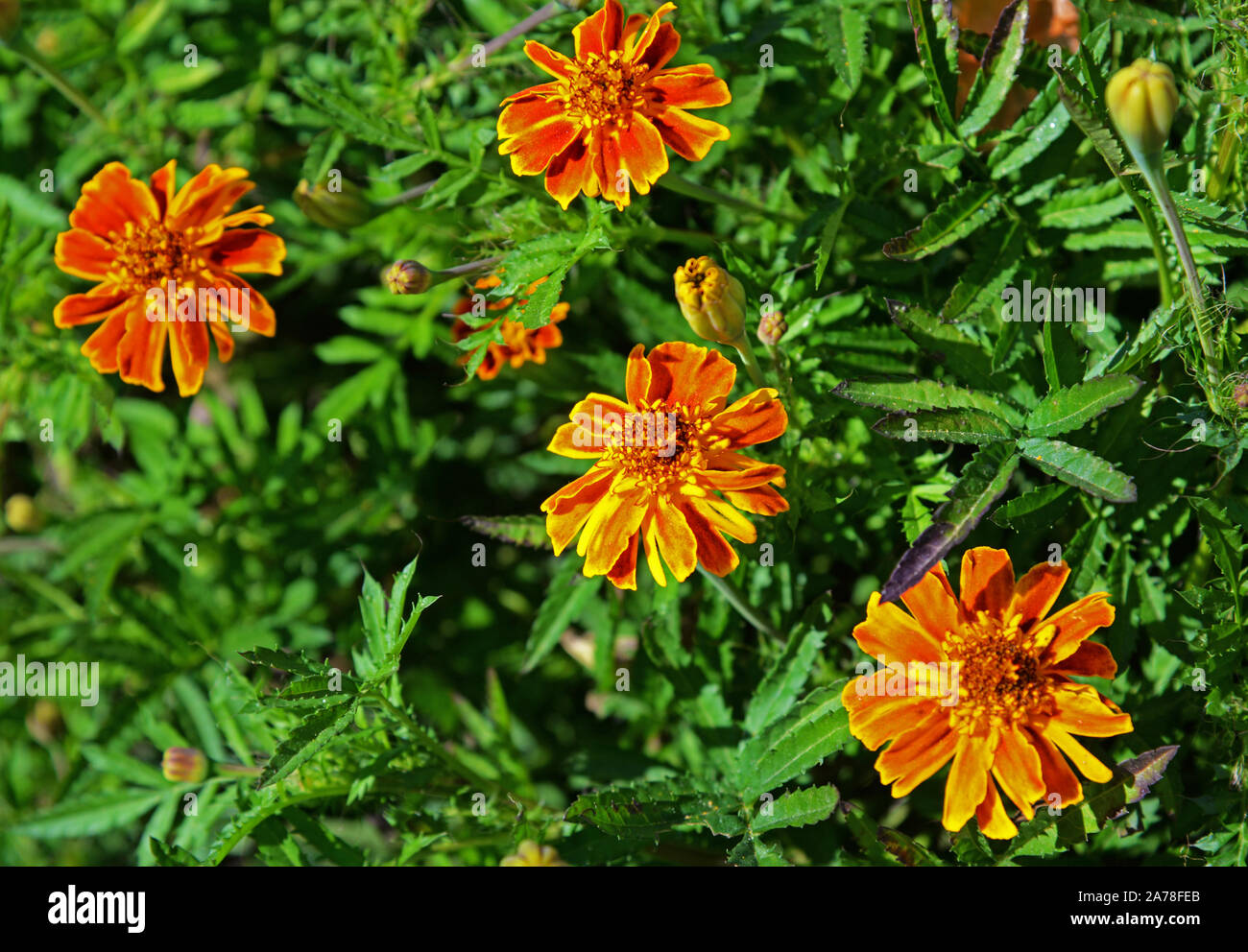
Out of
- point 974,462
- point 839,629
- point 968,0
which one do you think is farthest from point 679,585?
point 968,0

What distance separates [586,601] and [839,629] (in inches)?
16.6

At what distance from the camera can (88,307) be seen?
1.72 m

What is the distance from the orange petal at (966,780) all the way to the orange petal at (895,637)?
0.12m

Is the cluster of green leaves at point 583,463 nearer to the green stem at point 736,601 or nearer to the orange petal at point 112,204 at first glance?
the green stem at point 736,601

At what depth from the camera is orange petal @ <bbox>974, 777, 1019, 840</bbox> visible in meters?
1.31

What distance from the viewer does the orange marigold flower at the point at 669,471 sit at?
1.35 meters

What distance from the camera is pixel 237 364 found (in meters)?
2.53

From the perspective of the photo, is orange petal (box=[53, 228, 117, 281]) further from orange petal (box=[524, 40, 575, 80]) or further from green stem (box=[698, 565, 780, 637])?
green stem (box=[698, 565, 780, 637])

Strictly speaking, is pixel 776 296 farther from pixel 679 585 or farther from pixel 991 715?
pixel 991 715

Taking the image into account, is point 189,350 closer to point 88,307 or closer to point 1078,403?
point 88,307

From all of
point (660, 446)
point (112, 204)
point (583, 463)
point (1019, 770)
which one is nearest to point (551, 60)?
point (660, 446)

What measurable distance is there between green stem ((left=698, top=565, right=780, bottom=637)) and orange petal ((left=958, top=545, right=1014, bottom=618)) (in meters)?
0.34

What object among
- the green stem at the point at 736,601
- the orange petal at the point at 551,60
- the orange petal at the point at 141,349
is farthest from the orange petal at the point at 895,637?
the orange petal at the point at 141,349

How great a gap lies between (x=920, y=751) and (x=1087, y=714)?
0.21 metres
